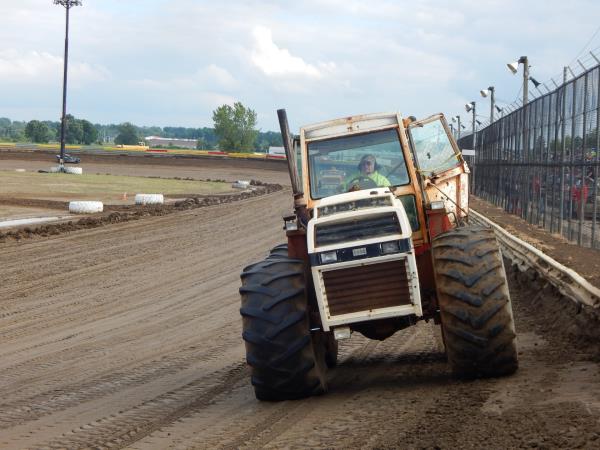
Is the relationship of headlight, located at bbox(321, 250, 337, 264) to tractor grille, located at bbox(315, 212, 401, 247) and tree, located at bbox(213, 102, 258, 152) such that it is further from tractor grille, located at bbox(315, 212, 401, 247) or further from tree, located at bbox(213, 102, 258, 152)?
tree, located at bbox(213, 102, 258, 152)

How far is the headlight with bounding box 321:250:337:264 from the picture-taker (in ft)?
26.8

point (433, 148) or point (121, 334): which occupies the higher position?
point (433, 148)

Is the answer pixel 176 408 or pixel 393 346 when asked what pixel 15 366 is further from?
pixel 393 346

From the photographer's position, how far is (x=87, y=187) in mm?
48062

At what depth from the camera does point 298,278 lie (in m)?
8.28

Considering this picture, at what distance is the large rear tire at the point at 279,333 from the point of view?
26.7 feet

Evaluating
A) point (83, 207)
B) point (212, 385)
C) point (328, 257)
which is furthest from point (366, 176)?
point (83, 207)

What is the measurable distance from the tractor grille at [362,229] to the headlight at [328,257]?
96mm

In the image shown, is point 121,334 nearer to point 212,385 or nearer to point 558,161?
point 212,385

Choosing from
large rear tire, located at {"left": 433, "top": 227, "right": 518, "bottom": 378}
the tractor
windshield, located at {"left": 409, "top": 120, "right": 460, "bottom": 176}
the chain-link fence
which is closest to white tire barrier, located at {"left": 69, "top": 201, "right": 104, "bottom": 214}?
the chain-link fence

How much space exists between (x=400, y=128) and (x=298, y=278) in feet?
6.32

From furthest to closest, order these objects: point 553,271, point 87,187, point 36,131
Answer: point 36,131, point 87,187, point 553,271

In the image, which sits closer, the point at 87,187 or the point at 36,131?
the point at 87,187

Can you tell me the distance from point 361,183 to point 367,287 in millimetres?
1429
